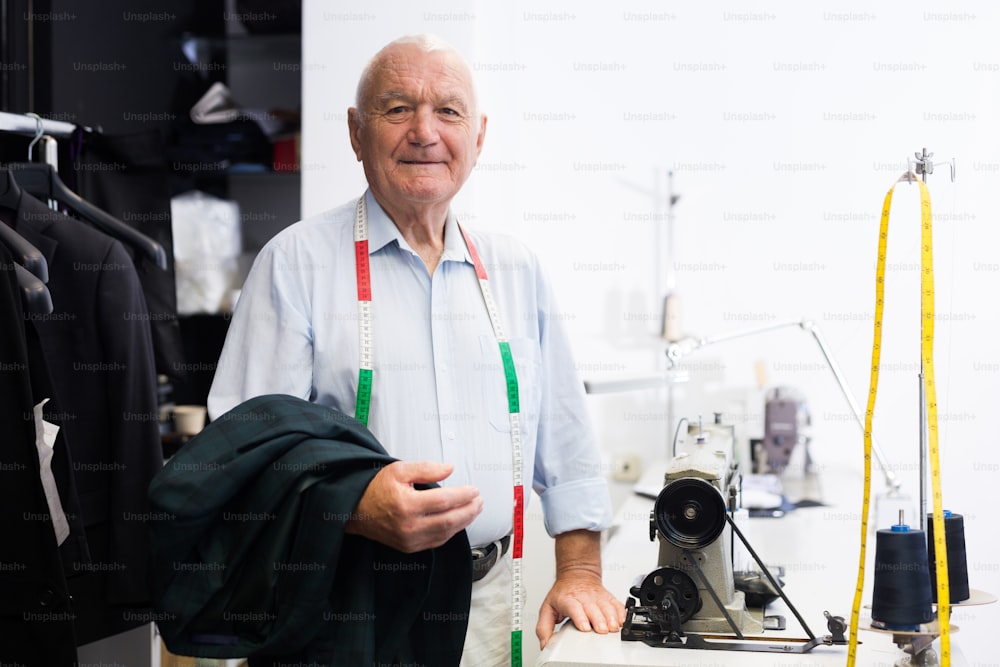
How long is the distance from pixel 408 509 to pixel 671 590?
1.80ft

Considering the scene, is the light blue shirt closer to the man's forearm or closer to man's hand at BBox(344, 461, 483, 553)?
the man's forearm

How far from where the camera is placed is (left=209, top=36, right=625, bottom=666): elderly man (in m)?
1.63

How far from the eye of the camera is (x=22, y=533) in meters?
1.62

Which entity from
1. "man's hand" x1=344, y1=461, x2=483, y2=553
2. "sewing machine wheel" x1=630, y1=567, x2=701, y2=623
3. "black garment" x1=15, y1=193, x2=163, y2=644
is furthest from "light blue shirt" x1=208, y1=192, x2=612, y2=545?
"black garment" x1=15, y1=193, x2=163, y2=644

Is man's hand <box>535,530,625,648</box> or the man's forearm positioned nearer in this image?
man's hand <box>535,530,625,648</box>

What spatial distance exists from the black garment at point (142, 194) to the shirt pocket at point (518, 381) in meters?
1.16

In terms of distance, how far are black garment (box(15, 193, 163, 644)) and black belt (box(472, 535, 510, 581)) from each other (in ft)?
2.75

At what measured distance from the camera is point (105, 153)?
2496 millimetres

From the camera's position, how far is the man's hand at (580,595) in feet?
5.31

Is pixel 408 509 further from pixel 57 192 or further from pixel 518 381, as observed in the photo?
pixel 57 192

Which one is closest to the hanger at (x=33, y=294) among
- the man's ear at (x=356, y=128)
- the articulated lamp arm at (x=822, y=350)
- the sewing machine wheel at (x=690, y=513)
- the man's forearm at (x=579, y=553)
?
the man's ear at (x=356, y=128)

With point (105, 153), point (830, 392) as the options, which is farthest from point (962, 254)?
point (105, 153)

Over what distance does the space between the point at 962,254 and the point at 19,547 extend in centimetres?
262

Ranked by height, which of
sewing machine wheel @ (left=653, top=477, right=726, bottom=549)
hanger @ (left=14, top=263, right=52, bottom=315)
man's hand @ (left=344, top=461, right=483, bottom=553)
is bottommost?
sewing machine wheel @ (left=653, top=477, right=726, bottom=549)
